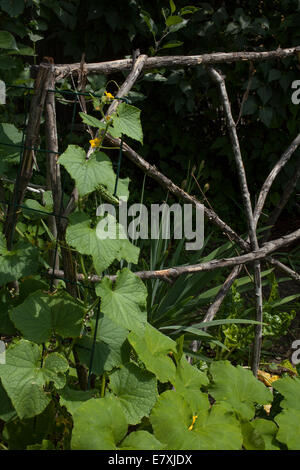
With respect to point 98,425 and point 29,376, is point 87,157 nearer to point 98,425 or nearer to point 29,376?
point 29,376

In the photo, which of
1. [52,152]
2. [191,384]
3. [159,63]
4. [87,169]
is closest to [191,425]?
[191,384]

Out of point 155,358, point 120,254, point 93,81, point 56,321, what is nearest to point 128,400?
point 155,358

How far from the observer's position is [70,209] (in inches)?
66.9

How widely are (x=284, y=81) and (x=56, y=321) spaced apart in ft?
8.82

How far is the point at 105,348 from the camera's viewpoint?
1.74 metres

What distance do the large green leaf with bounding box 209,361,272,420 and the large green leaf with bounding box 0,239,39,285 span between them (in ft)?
2.19

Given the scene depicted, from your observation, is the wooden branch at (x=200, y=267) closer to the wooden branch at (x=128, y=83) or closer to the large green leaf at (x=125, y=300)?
the large green leaf at (x=125, y=300)

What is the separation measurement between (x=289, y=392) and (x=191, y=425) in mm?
363

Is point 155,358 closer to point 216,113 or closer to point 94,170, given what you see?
point 94,170

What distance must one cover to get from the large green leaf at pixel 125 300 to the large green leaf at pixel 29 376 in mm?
202

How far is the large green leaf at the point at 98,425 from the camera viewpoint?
1428 millimetres

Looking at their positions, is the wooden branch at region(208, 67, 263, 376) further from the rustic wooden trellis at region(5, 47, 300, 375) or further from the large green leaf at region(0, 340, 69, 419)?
the large green leaf at region(0, 340, 69, 419)

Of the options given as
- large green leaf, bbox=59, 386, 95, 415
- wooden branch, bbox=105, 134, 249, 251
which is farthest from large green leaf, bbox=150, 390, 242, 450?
wooden branch, bbox=105, 134, 249, 251

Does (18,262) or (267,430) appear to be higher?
(18,262)
